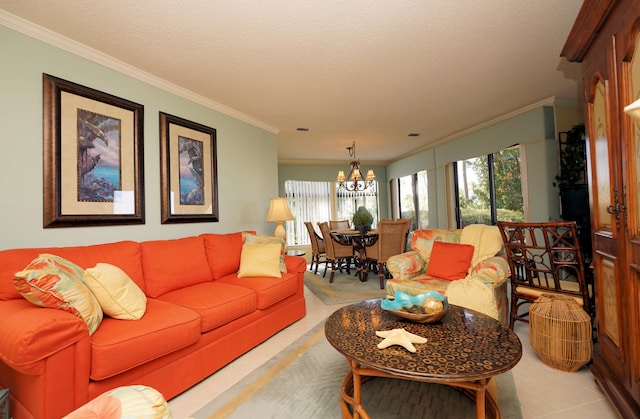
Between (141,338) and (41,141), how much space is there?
67.8 inches

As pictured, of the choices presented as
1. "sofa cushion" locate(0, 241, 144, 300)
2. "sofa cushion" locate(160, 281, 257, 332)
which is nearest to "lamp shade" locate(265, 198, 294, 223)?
"sofa cushion" locate(160, 281, 257, 332)

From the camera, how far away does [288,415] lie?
1.60m

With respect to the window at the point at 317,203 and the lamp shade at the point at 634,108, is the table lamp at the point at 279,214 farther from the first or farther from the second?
the lamp shade at the point at 634,108

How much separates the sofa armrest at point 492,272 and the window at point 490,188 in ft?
8.26

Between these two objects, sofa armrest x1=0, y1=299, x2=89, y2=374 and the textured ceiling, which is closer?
sofa armrest x1=0, y1=299, x2=89, y2=374

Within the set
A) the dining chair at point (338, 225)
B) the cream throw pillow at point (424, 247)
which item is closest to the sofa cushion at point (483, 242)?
the cream throw pillow at point (424, 247)

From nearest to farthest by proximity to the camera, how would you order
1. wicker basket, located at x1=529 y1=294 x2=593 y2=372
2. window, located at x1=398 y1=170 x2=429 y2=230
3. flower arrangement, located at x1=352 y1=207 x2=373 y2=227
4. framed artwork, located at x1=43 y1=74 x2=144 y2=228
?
wicker basket, located at x1=529 y1=294 x2=593 y2=372
framed artwork, located at x1=43 y1=74 x2=144 y2=228
flower arrangement, located at x1=352 y1=207 x2=373 y2=227
window, located at x1=398 y1=170 x2=429 y2=230

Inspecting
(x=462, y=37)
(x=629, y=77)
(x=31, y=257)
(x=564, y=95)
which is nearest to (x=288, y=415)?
(x=31, y=257)

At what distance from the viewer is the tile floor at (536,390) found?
5.20ft

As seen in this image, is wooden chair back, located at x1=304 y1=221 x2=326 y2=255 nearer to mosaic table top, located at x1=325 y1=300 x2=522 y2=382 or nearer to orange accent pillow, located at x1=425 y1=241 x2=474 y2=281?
orange accent pillow, located at x1=425 y1=241 x2=474 y2=281

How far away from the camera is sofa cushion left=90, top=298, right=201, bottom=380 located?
4.74 ft

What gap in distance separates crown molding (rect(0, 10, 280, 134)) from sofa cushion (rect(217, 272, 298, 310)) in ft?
6.90

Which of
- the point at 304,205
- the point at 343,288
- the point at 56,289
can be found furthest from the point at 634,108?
the point at 304,205

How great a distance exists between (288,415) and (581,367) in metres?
2.02
